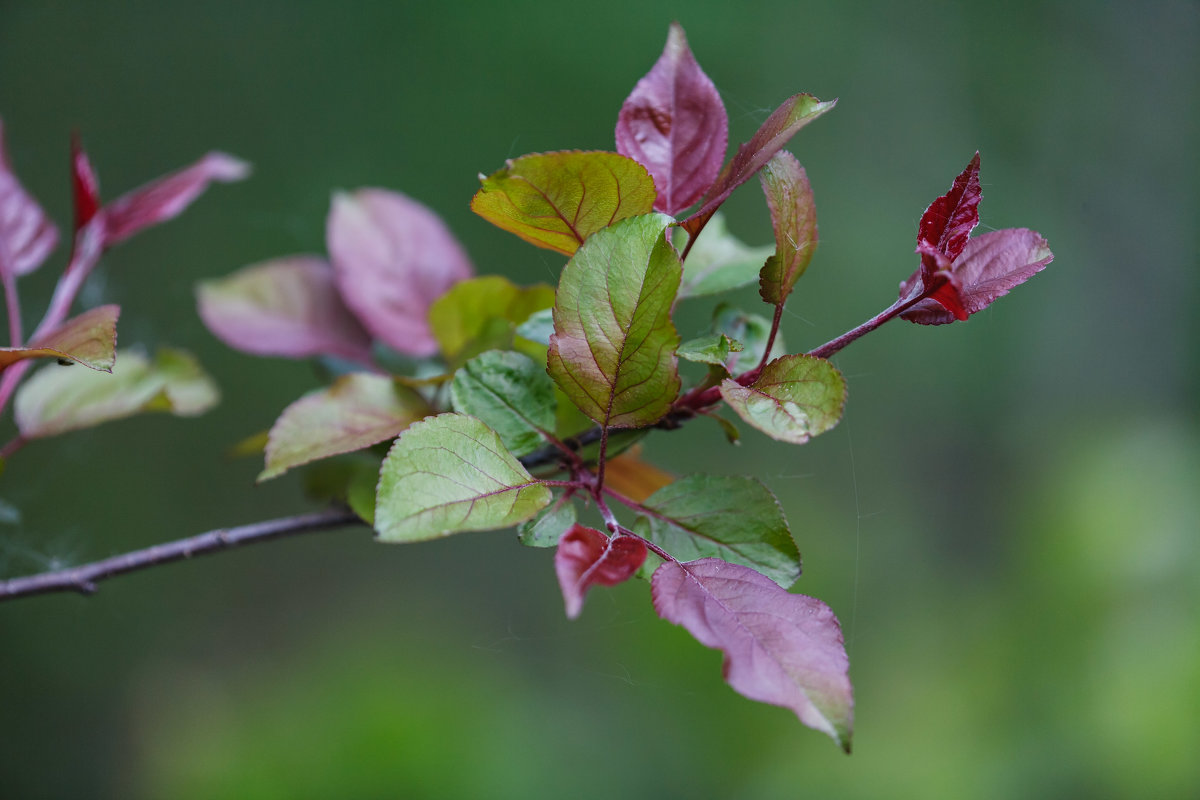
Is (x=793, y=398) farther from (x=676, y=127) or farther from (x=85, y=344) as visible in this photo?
(x=85, y=344)

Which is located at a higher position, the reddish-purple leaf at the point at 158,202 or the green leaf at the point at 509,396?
the reddish-purple leaf at the point at 158,202

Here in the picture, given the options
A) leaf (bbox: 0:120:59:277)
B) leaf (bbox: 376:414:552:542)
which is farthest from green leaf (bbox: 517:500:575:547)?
leaf (bbox: 0:120:59:277)

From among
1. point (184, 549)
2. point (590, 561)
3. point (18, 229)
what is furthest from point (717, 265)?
point (18, 229)

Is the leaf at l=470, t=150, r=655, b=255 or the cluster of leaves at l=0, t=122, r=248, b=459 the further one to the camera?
the cluster of leaves at l=0, t=122, r=248, b=459

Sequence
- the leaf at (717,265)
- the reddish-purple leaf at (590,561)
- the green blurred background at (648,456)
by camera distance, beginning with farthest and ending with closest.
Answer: the green blurred background at (648,456) < the leaf at (717,265) < the reddish-purple leaf at (590,561)

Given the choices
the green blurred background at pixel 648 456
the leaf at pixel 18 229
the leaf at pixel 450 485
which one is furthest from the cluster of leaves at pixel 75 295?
the green blurred background at pixel 648 456

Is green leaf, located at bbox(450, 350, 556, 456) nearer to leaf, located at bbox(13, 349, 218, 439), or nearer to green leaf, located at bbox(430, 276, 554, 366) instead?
green leaf, located at bbox(430, 276, 554, 366)

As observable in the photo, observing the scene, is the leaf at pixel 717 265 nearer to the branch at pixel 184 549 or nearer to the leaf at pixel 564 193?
the leaf at pixel 564 193
